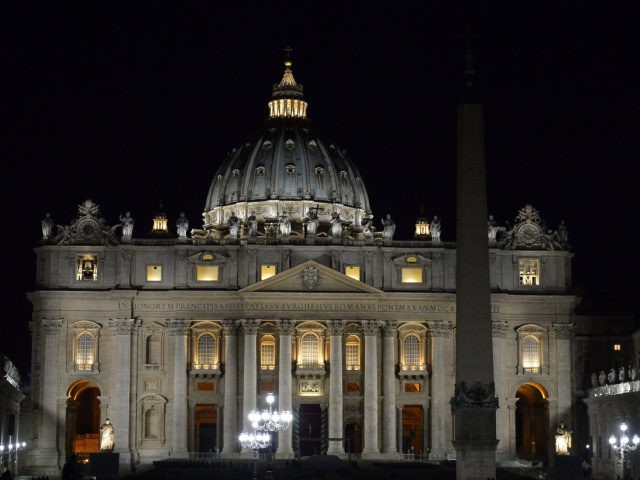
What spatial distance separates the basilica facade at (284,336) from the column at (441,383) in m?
0.15

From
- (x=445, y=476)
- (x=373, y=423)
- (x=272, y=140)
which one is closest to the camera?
(x=445, y=476)

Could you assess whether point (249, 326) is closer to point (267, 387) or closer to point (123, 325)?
point (267, 387)

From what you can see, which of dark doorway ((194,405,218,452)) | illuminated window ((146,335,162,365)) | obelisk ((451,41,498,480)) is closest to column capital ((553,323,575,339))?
dark doorway ((194,405,218,452))

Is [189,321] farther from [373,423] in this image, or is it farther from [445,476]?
[445,476]

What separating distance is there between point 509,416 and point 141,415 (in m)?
27.3

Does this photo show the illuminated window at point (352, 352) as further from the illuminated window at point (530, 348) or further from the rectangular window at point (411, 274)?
the illuminated window at point (530, 348)

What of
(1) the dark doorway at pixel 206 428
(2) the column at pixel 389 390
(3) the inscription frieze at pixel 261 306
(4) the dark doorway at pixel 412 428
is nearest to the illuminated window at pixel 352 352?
(2) the column at pixel 389 390

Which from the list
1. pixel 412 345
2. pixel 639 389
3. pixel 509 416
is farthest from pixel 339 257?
pixel 639 389

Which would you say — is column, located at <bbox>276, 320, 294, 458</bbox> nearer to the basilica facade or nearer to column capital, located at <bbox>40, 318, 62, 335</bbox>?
the basilica facade

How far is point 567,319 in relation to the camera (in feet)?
428

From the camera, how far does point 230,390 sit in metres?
128

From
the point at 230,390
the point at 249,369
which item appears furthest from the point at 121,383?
the point at 249,369

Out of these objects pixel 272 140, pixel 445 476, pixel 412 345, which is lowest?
pixel 445 476

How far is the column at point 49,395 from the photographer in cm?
12494
